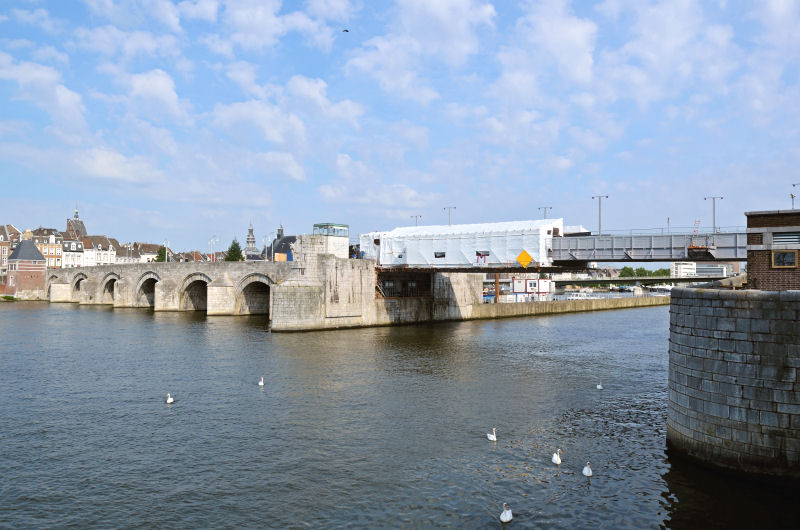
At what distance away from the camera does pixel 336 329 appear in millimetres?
62312

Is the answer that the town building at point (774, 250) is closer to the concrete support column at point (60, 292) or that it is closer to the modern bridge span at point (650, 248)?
the modern bridge span at point (650, 248)

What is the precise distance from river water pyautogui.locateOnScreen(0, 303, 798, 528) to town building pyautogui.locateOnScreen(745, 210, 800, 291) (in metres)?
7.67

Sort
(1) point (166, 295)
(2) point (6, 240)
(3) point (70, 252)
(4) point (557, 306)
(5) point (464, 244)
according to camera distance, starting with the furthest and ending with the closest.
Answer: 1. (3) point (70, 252)
2. (2) point (6, 240)
3. (4) point (557, 306)
4. (1) point (166, 295)
5. (5) point (464, 244)

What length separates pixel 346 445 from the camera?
2228 centimetres

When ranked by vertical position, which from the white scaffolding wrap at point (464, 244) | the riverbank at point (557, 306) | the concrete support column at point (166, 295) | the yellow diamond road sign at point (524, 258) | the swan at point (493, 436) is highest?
the white scaffolding wrap at point (464, 244)

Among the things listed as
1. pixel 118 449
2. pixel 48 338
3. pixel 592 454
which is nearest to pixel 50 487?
pixel 118 449

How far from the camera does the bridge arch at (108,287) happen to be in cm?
10593

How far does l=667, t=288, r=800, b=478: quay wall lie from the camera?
16.4 metres

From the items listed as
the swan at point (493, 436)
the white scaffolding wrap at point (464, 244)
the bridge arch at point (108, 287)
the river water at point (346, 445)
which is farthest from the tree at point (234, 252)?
the swan at point (493, 436)

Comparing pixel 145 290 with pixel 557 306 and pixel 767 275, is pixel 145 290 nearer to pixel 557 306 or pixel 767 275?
pixel 557 306

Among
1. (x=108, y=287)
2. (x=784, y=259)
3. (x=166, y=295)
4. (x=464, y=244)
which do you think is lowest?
(x=166, y=295)

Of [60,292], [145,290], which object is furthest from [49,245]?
[145,290]

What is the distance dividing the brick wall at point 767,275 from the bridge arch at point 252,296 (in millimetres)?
61547

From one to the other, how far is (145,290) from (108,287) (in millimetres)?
16562
